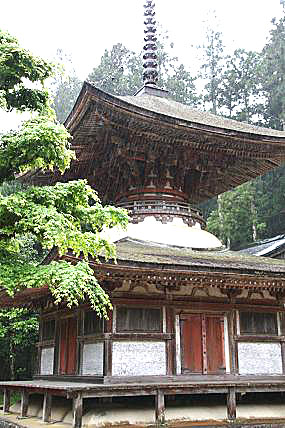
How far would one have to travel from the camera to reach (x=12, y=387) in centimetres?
1329

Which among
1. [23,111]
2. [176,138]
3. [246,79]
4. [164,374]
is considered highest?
[246,79]

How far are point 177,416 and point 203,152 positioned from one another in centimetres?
695

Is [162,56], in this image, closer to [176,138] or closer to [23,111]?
[176,138]

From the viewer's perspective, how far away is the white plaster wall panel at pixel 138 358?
1137cm

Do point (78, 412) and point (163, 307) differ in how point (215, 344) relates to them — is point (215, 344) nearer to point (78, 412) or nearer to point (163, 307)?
point (163, 307)

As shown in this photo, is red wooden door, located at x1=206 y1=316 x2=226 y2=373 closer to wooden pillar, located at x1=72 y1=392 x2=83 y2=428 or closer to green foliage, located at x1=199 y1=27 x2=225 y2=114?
wooden pillar, located at x1=72 y1=392 x2=83 y2=428

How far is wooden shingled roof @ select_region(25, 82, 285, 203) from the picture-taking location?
42.2 feet

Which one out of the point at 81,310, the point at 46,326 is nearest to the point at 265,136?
the point at 81,310

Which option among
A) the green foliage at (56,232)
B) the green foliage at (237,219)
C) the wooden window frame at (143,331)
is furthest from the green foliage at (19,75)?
the green foliage at (237,219)

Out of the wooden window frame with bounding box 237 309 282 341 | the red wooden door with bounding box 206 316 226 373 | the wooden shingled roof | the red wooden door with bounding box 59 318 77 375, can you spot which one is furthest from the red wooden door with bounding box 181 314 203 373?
the wooden shingled roof

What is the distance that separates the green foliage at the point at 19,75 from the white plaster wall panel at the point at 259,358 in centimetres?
774

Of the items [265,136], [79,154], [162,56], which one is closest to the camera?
[265,136]

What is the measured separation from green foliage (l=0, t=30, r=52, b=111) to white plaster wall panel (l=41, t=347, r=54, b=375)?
794 cm

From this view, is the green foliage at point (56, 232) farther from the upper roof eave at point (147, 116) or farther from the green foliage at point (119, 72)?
the green foliage at point (119, 72)
